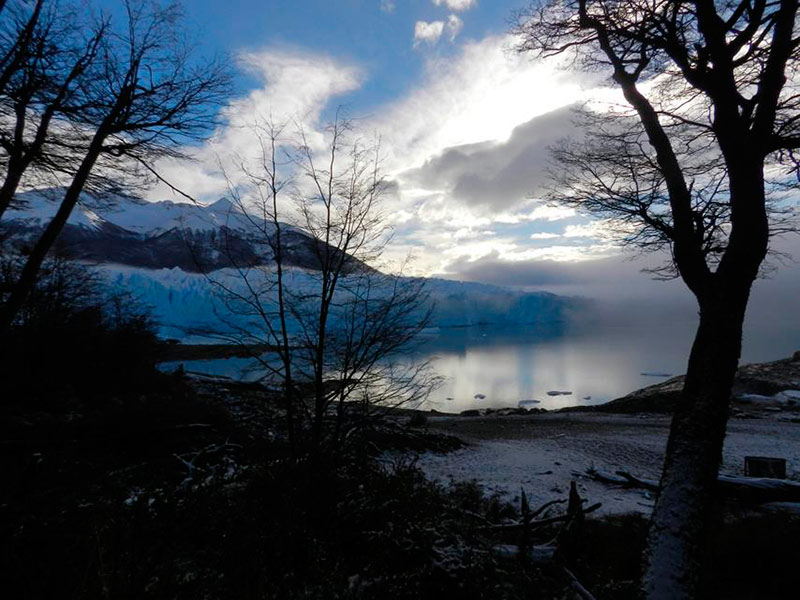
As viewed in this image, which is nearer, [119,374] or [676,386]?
[119,374]

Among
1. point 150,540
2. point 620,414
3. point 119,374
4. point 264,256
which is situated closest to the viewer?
point 150,540

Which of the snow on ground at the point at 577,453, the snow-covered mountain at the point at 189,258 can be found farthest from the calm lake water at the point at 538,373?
the snow-covered mountain at the point at 189,258

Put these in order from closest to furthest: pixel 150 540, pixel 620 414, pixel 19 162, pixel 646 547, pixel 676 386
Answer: pixel 150 540, pixel 646 547, pixel 19 162, pixel 620 414, pixel 676 386

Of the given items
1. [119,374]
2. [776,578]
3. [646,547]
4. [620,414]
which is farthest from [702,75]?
[620,414]

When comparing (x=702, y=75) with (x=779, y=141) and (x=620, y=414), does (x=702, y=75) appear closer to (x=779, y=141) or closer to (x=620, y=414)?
(x=779, y=141)

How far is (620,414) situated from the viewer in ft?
58.1

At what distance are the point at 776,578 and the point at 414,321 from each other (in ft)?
14.3

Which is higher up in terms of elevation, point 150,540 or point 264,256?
point 264,256

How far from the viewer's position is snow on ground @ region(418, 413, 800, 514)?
748 centimetres

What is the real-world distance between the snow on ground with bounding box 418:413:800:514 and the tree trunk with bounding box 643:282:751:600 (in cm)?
348

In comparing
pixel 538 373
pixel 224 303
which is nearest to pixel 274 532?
pixel 224 303

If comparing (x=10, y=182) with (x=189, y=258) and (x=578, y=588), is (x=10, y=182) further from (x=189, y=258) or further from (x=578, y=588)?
(x=578, y=588)

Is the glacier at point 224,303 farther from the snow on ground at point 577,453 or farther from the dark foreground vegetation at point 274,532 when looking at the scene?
the snow on ground at point 577,453

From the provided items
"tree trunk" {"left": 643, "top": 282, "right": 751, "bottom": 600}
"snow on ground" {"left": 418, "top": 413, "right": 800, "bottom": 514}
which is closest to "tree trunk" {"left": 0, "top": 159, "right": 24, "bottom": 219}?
"tree trunk" {"left": 643, "top": 282, "right": 751, "bottom": 600}
